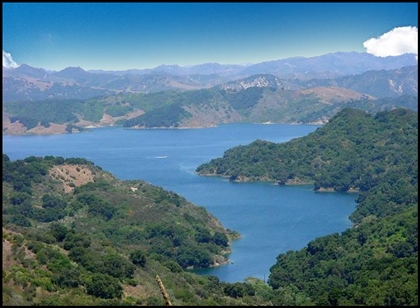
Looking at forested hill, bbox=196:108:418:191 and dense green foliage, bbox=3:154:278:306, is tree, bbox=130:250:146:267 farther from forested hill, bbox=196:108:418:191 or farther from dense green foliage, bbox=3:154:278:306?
forested hill, bbox=196:108:418:191

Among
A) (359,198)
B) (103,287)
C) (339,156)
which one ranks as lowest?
(359,198)

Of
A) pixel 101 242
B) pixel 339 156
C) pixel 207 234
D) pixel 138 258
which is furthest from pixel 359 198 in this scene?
pixel 138 258

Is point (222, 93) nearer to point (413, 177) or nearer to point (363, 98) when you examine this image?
point (363, 98)

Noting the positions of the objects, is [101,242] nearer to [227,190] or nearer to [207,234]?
[207,234]

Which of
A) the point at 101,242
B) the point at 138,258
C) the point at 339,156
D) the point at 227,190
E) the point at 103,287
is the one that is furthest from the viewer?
the point at 339,156

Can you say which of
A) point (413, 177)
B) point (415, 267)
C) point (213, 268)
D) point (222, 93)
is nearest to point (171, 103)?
point (222, 93)

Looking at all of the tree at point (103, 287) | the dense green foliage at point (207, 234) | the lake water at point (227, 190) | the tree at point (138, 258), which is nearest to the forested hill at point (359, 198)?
the dense green foliage at point (207, 234)


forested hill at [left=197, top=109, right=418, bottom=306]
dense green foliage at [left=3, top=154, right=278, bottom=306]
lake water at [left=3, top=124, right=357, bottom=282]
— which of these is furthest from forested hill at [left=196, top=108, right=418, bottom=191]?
dense green foliage at [left=3, top=154, right=278, bottom=306]
